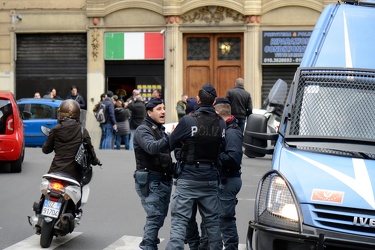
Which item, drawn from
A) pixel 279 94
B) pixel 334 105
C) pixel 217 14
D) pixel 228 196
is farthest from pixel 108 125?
pixel 334 105

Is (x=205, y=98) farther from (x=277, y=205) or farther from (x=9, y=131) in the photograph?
(x=9, y=131)

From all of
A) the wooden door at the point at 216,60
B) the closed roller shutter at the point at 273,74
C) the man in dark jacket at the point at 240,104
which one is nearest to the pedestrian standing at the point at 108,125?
the man in dark jacket at the point at 240,104

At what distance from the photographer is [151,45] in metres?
30.9

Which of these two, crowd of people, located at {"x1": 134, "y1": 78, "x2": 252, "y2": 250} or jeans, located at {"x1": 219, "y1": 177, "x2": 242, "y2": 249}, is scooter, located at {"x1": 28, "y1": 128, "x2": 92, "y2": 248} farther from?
jeans, located at {"x1": 219, "y1": 177, "x2": 242, "y2": 249}

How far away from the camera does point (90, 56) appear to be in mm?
31156

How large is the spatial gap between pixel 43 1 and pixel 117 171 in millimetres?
15377

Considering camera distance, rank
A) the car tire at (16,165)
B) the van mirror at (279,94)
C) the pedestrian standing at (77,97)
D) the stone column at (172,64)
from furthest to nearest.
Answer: the stone column at (172,64), the pedestrian standing at (77,97), the car tire at (16,165), the van mirror at (279,94)

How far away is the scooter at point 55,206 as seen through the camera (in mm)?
10008

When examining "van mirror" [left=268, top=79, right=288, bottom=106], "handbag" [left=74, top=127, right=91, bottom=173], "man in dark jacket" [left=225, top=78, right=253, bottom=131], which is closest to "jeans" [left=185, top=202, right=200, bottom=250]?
"handbag" [left=74, top=127, right=91, bottom=173]

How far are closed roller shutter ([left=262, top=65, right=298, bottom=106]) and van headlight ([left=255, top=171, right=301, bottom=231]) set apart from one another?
76.8ft

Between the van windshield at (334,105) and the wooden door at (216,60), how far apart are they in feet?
73.5

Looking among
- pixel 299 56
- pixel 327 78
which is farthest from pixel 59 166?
pixel 299 56

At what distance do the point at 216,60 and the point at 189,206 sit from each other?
22.4m

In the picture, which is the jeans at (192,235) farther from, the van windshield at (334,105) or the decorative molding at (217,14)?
the decorative molding at (217,14)
